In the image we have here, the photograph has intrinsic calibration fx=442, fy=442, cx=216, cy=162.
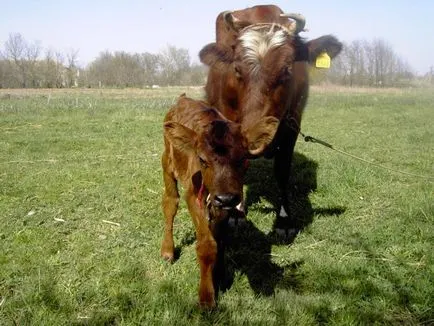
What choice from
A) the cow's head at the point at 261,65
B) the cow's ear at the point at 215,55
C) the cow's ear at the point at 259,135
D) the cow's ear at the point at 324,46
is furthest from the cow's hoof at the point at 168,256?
the cow's ear at the point at 324,46

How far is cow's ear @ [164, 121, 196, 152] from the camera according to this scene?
3.27 metres

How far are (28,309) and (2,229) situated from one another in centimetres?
207

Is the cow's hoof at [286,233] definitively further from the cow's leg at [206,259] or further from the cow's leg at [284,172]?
the cow's leg at [206,259]

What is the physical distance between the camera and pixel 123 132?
12.5 meters

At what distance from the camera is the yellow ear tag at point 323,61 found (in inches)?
224

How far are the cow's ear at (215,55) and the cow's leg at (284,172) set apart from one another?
104 cm

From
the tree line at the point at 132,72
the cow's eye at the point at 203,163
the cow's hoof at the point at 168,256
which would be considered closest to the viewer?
the cow's eye at the point at 203,163

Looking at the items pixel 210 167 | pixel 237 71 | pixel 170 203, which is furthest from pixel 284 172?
pixel 210 167

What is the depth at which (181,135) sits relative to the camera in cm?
328

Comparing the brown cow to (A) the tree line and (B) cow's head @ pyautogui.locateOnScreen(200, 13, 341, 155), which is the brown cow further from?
(A) the tree line

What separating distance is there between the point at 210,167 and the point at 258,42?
6.67ft

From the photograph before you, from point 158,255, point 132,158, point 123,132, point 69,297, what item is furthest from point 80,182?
point 123,132

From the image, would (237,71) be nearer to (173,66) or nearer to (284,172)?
(284,172)

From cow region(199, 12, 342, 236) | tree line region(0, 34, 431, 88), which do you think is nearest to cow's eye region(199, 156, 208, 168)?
cow region(199, 12, 342, 236)
